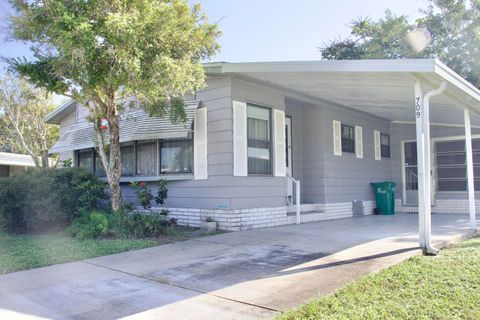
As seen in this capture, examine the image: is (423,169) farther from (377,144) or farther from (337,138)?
(377,144)

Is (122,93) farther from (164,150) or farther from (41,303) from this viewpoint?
(41,303)

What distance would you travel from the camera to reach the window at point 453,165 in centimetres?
1241

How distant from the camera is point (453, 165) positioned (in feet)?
42.0

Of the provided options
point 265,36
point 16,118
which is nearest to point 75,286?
point 265,36

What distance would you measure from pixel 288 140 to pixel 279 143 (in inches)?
55.2

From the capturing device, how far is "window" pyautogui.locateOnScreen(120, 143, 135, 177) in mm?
10664

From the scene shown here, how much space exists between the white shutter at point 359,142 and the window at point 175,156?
5.71 m

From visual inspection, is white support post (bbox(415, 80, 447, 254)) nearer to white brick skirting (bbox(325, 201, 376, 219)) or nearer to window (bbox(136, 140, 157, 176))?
white brick skirting (bbox(325, 201, 376, 219))

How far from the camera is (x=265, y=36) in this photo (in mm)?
12727

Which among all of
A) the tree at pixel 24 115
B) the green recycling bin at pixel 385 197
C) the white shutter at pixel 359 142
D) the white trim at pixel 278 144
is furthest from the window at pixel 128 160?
the tree at pixel 24 115

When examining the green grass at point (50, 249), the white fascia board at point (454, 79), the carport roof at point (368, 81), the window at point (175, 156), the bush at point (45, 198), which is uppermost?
the carport roof at point (368, 81)

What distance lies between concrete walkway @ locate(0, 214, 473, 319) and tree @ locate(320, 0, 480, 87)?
1187cm

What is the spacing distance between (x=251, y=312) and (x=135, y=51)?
4.89 metres

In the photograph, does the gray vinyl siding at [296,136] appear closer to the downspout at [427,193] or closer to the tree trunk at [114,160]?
the tree trunk at [114,160]
